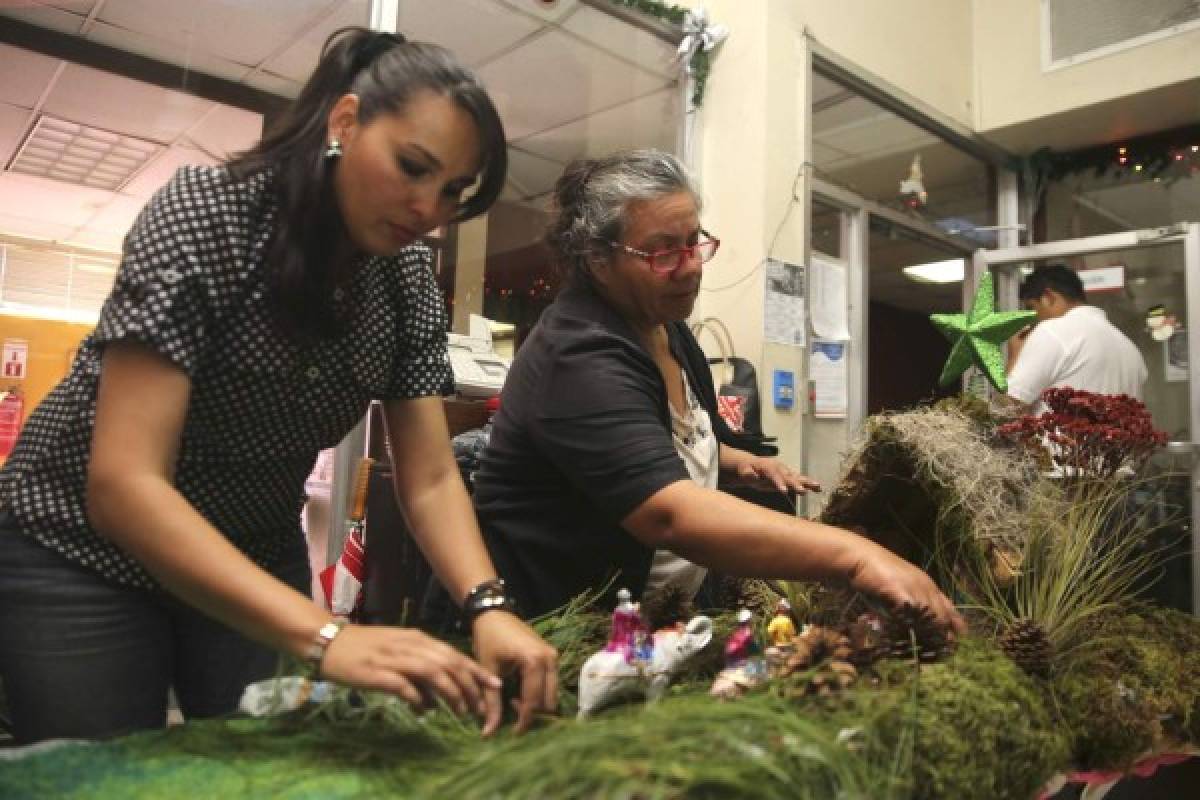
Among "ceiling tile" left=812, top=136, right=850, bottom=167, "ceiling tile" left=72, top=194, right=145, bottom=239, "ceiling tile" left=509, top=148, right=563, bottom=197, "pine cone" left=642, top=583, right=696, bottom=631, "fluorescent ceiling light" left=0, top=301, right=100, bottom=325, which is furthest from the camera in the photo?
"ceiling tile" left=72, top=194, right=145, bottom=239

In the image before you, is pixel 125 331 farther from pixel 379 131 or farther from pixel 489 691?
pixel 489 691

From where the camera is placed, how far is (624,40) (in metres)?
3.49

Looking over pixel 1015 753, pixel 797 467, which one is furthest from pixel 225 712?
pixel 797 467

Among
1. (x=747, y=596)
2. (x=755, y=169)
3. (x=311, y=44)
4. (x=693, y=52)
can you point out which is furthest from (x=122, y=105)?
(x=747, y=596)

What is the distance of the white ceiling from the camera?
3.28 meters

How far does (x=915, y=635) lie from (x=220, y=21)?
335 centimetres

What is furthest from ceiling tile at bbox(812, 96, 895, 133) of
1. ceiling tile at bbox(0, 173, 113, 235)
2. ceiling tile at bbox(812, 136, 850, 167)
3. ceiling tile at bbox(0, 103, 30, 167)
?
ceiling tile at bbox(0, 173, 113, 235)

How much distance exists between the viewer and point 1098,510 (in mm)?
1341

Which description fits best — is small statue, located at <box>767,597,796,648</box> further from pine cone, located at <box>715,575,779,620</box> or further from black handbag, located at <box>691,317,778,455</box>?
black handbag, located at <box>691,317,778,455</box>

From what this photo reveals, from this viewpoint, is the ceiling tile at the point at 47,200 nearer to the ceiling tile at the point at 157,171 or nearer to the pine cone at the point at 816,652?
the ceiling tile at the point at 157,171

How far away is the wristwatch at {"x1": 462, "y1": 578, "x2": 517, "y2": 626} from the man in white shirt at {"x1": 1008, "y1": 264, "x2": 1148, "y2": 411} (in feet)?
9.15

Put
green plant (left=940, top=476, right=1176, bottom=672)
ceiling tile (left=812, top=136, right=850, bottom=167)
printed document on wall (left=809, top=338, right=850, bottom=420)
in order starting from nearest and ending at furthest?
green plant (left=940, top=476, right=1176, bottom=672), printed document on wall (left=809, top=338, right=850, bottom=420), ceiling tile (left=812, top=136, right=850, bottom=167)

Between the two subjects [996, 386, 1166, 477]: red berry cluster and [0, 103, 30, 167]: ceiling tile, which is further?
[0, 103, 30, 167]: ceiling tile

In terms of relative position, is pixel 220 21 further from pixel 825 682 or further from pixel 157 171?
pixel 825 682
